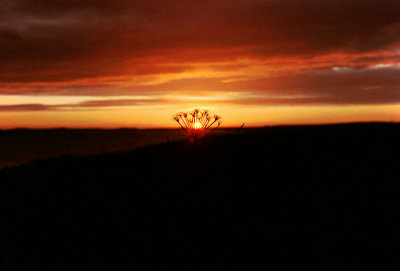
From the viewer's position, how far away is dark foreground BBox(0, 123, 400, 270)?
31.5 ft

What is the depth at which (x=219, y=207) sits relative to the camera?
37.7 feet

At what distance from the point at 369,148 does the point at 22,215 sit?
1232cm

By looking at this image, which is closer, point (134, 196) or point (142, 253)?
point (142, 253)

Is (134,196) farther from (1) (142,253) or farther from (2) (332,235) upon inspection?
(2) (332,235)

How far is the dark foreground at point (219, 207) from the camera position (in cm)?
959

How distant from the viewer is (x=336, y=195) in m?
11.7

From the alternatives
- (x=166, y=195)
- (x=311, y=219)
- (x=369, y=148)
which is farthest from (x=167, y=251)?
(x=369, y=148)

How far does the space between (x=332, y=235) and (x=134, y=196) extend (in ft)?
20.3

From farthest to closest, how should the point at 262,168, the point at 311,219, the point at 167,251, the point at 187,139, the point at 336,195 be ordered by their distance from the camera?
the point at 187,139 < the point at 262,168 < the point at 336,195 < the point at 311,219 < the point at 167,251

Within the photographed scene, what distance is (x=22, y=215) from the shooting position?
12.2m

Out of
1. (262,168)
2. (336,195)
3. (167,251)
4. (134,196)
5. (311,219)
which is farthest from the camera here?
(262,168)

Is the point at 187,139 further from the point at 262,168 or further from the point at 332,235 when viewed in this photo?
the point at 332,235

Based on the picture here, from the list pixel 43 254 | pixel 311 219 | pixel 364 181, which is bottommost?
pixel 43 254

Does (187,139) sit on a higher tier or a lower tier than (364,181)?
higher
